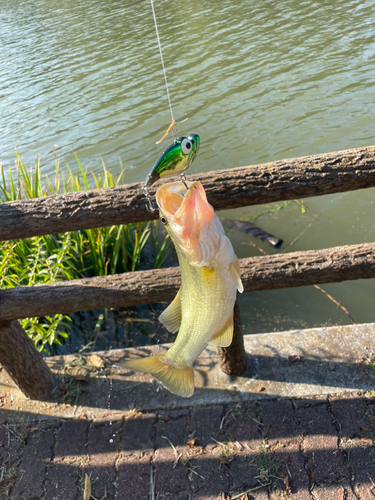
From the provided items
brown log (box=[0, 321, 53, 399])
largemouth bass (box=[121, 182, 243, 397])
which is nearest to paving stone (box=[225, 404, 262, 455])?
brown log (box=[0, 321, 53, 399])

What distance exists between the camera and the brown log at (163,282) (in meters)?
2.59

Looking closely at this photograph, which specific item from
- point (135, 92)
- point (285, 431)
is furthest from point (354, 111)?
point (285, 431)

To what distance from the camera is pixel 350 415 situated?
283 cm

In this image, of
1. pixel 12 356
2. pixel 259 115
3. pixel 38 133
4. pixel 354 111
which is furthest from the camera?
pixel 38 133

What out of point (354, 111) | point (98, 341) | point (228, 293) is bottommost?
point (98, 341)

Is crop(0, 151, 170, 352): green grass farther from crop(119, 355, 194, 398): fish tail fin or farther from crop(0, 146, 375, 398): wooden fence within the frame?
crop(119, 355, 194, 398): fish tail fin

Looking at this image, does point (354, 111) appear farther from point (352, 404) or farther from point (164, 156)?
point (164, 156)

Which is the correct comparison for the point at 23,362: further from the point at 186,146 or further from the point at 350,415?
the point at 186,146

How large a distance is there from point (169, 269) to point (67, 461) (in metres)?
1.53

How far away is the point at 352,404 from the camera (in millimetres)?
2895

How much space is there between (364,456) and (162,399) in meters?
1.43

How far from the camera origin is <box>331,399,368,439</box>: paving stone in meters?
2.73

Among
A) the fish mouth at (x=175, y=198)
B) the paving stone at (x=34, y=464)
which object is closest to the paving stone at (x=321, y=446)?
the paving stone at (x=34, y=464)

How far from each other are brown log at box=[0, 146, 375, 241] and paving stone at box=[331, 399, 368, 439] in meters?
1.51
